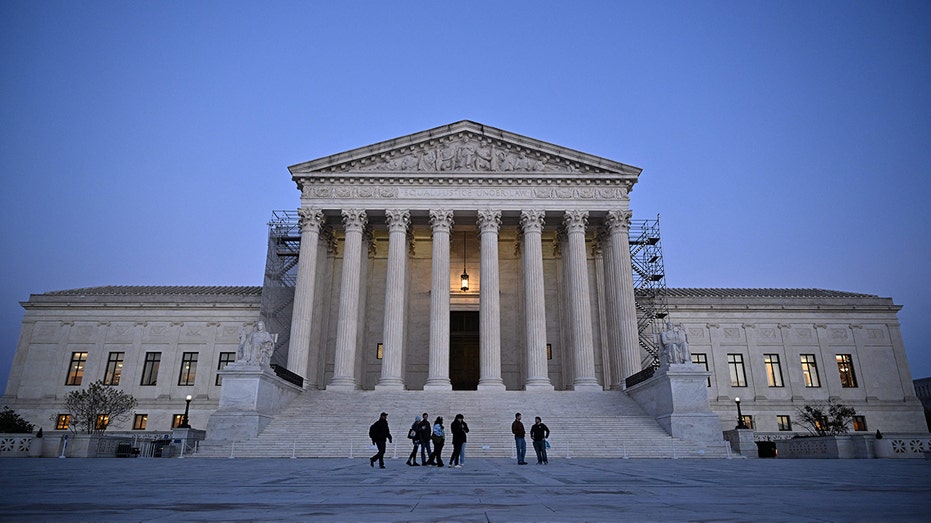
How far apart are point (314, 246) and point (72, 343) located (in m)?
22.0

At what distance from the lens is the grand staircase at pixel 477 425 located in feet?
74.6

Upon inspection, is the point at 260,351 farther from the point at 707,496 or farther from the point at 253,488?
the point at 707,496

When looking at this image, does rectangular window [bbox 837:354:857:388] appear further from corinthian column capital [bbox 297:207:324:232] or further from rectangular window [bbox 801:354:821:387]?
corinthian column capital [bbox 297:207:324:232]

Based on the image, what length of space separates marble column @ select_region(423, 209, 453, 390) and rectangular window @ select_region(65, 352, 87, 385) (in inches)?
→ 1046

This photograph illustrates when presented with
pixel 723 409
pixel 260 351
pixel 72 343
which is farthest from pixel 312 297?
pixel 723 409

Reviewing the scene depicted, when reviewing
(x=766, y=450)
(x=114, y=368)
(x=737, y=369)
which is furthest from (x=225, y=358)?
(x=737, y=369)

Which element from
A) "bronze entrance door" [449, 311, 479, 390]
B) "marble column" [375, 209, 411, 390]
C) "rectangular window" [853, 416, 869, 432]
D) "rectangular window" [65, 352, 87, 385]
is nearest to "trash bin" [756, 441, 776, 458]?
"marble column" [375, 209, 411, 390]

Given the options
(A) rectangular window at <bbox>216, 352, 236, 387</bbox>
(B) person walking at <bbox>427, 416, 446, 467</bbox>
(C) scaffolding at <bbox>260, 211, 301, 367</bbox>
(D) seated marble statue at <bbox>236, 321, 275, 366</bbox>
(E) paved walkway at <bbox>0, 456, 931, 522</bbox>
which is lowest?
(E) paved walkway at <bbox>0, 456, 931, 522</bbox>

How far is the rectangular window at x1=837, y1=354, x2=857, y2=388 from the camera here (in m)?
42.1

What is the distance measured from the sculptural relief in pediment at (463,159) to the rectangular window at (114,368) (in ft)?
71.5

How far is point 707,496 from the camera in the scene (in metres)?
7.47

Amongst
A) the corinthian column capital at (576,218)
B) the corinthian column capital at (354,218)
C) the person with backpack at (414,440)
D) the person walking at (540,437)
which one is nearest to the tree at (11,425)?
the corinthian column capital at (354,218)

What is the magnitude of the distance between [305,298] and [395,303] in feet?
17.6

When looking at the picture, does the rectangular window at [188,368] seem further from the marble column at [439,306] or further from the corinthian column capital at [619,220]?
the corinthian column capital at [619,220]
